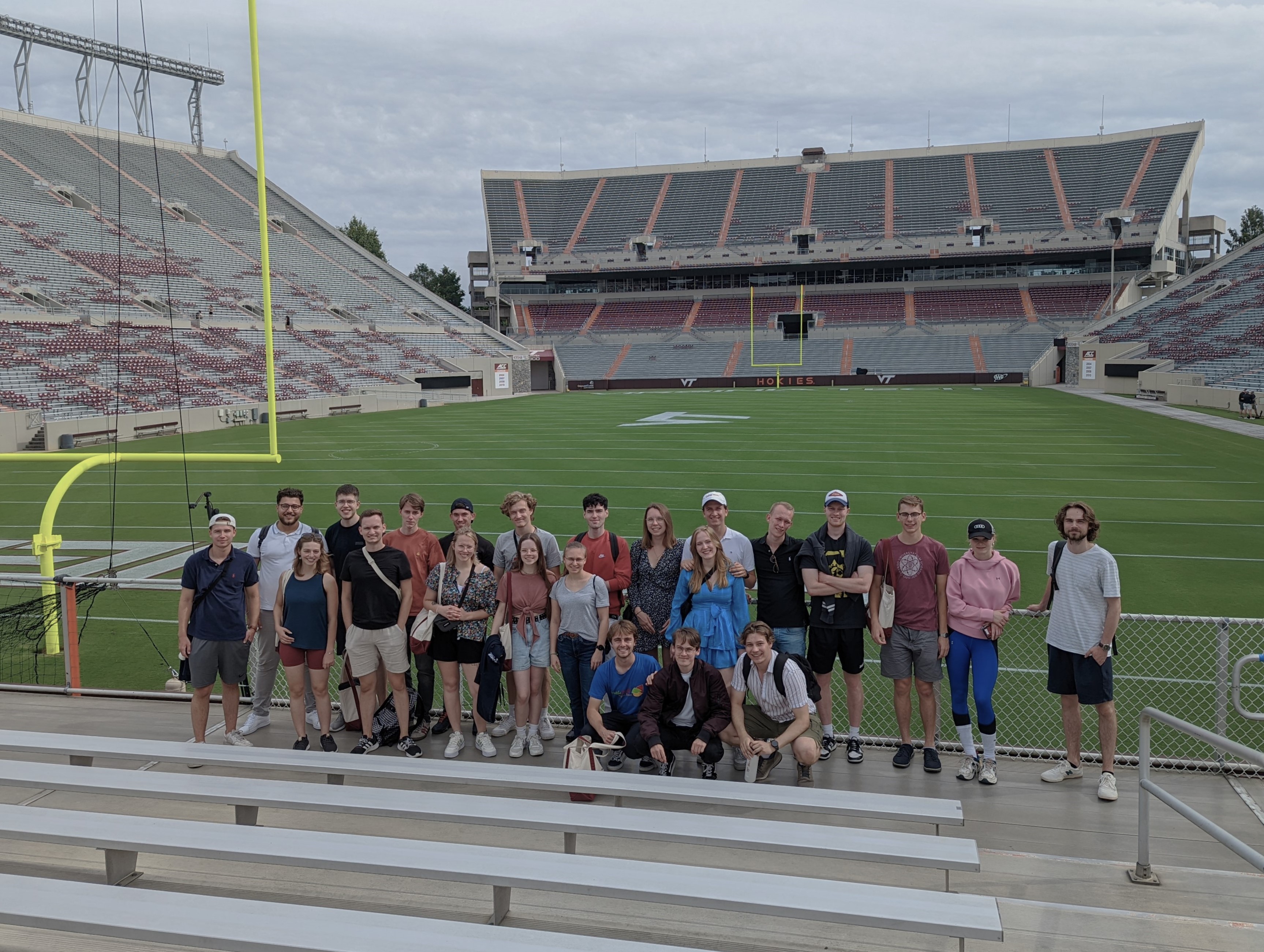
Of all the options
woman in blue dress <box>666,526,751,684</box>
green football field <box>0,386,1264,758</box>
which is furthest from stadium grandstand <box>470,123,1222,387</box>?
woman in blue dress <box>666,526,751,684</box>

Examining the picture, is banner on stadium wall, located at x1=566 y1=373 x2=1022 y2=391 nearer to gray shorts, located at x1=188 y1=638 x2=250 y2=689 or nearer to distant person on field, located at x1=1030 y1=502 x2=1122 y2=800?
distant person on field, located at x1=1030 y1=502 x2=1122 y2=800

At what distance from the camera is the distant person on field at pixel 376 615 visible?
571cm

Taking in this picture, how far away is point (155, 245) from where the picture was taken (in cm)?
4709

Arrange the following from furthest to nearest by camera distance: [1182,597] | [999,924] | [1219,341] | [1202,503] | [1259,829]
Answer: [1219,341], [1202,503], [1182,597], [1259,829], [999,924]

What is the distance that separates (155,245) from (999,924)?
52.6m

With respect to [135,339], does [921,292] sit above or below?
above

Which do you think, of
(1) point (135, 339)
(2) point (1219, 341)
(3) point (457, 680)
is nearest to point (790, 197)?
(2) point (1219, 341)

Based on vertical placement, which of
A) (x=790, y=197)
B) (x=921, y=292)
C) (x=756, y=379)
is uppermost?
(x=790, y=197)

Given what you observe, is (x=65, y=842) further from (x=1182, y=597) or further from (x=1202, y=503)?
(x=1202, y=503)

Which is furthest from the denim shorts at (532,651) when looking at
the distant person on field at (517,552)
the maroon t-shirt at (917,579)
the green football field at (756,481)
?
the green football field at (756,481)

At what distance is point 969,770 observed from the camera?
208 inches

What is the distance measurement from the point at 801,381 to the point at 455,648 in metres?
53.7

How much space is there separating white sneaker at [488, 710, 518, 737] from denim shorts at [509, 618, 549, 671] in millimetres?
433

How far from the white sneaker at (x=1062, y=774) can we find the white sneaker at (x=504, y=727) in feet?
Answer: 10.4
